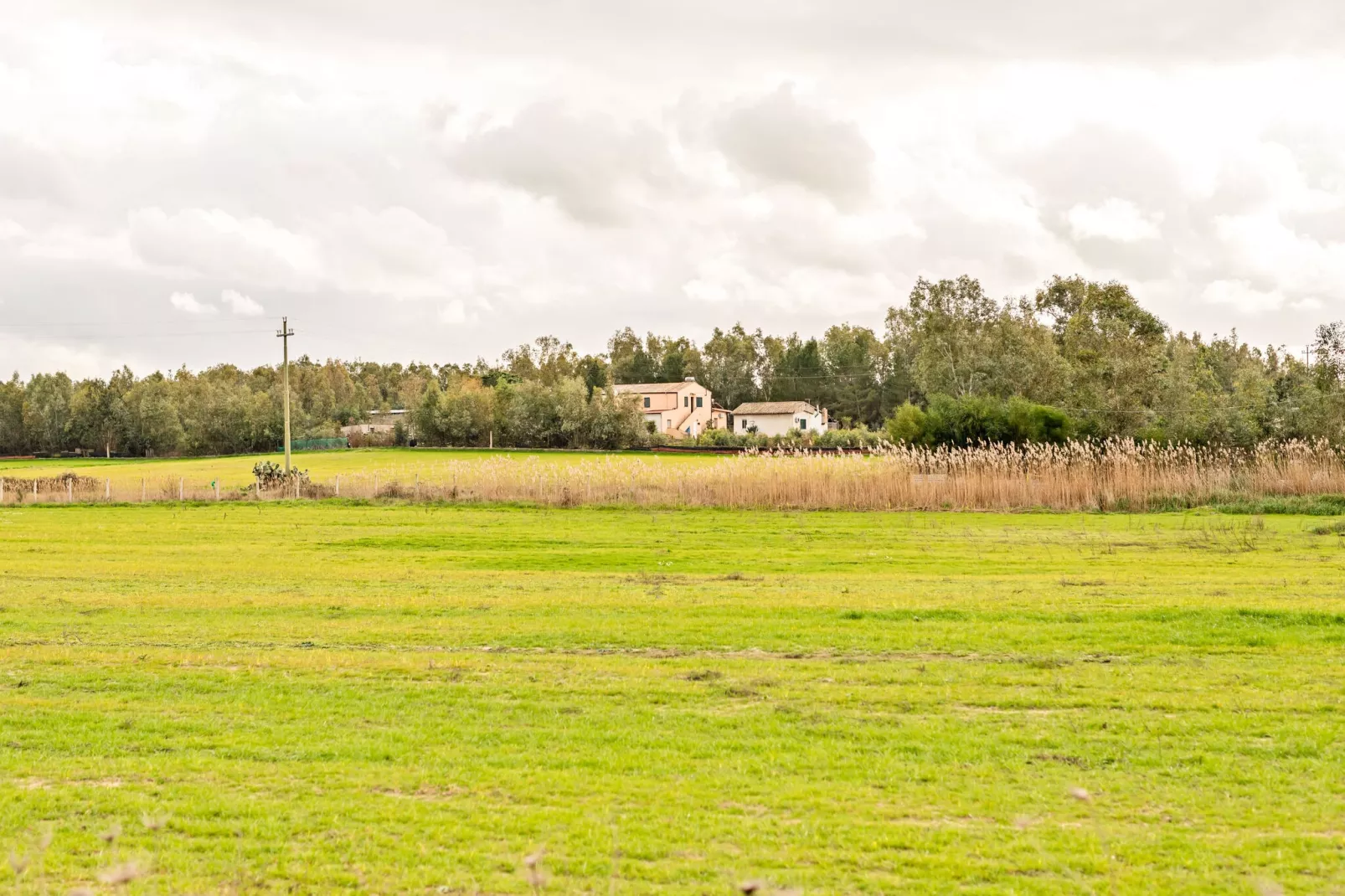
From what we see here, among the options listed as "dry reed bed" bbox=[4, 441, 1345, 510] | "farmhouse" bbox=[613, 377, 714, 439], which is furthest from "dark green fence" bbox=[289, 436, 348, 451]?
"dry reed bed" bbox=[4, 441, 1345, 510]

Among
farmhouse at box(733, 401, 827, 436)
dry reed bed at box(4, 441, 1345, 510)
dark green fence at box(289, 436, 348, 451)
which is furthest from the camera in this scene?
farmhouse at box(733, 401, 827, 436)

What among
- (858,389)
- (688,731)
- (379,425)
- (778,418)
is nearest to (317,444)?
(379,425)

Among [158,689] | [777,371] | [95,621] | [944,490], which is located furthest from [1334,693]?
[777,371]

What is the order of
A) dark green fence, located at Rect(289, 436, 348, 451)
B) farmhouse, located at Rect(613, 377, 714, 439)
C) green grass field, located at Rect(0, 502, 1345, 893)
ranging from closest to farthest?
green grass field, located at Rect(0, 502, 1345, 893)
dark green fence, located at Rect(289, 436, 348, 451)
farmhouse, located at Rect(613, 377, 714, 439)

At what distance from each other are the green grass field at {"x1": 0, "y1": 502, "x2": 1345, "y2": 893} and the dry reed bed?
13908 millimetres

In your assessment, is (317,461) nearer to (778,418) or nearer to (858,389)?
(778,418)

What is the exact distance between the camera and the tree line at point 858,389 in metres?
43.2

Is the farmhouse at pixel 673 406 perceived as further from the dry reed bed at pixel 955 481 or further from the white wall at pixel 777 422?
the dry reed bed at pixel 955 481

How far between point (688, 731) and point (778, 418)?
103922 millimetres

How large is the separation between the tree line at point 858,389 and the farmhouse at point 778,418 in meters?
4.16

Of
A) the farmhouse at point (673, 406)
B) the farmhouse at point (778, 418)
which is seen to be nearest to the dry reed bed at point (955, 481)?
the farmhouse at point (778, 418)

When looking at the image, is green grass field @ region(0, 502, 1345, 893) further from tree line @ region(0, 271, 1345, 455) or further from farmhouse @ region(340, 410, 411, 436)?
farmhouse @ region(340, 410, 411, 436)

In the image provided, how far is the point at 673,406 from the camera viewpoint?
112 meters

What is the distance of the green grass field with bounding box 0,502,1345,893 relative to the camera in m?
5.69
